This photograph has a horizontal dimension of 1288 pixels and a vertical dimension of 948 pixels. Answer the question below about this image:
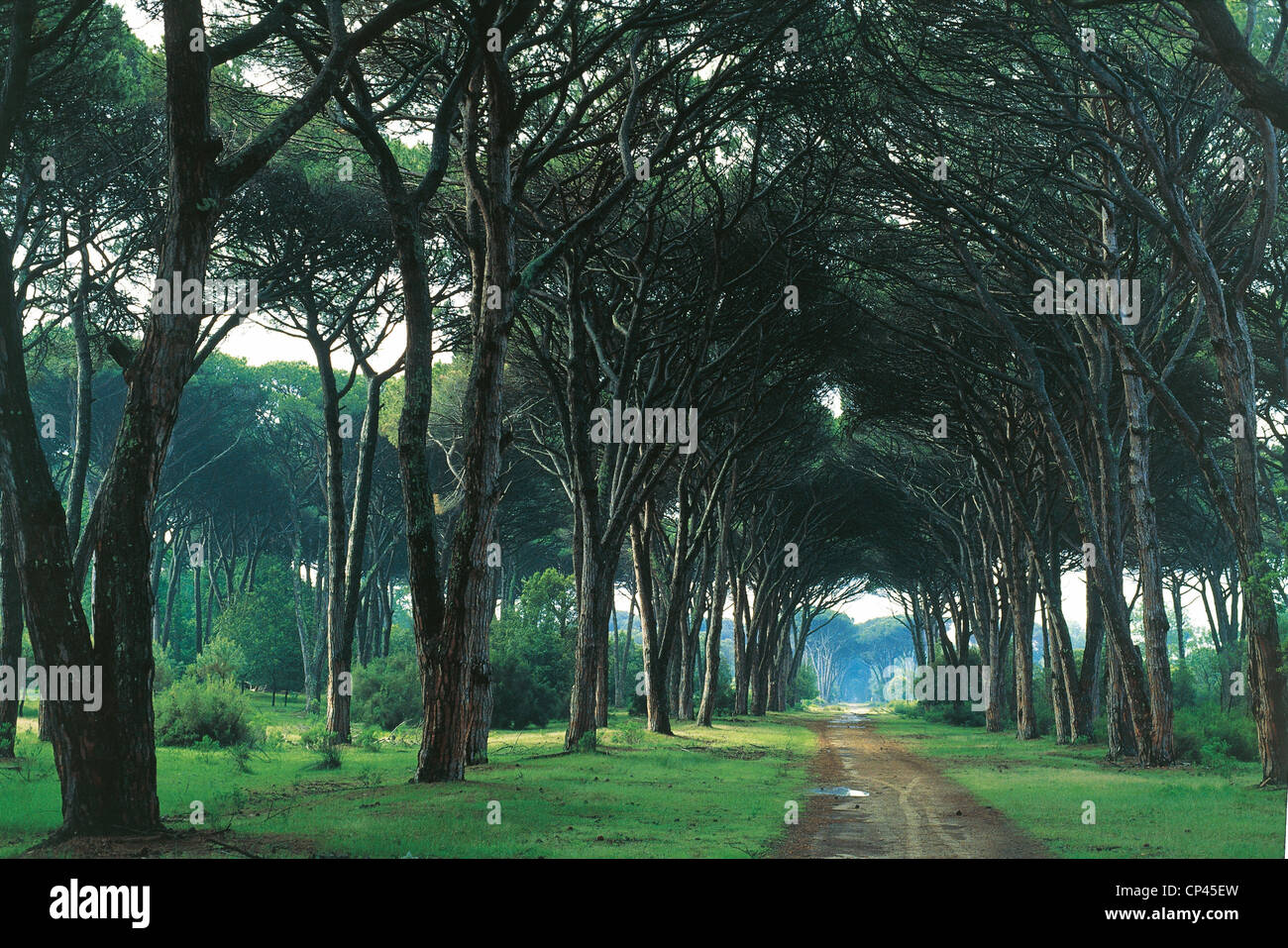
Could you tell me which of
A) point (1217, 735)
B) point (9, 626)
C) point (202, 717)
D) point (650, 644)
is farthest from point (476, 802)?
point (650, 644)

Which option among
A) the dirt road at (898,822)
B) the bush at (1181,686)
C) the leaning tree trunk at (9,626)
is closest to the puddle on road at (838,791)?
the dirt road at (898,822)

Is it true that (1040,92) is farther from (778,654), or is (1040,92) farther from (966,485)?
(778,654)

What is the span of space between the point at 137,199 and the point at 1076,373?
1971 cm

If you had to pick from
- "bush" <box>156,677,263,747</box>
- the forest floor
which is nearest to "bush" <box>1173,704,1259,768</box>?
the forest floor

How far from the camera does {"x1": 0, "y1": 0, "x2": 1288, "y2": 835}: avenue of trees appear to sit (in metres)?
10.5

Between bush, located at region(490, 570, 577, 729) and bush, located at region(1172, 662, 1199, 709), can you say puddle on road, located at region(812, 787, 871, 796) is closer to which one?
bush, located at region(490, 570, 577, 729)

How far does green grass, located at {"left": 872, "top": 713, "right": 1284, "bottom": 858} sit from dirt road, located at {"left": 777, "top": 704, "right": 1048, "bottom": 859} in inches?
13.9

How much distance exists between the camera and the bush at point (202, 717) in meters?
20.8

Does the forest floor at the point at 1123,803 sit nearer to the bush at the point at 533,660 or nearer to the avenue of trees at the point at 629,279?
the avenue of trees at the point at 629,279

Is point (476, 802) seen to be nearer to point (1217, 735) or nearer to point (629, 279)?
point (629, 279)

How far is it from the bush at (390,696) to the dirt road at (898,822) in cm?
1525
